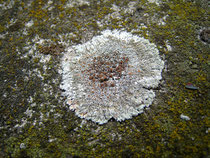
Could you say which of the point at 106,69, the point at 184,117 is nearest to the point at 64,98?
the point at 106,69

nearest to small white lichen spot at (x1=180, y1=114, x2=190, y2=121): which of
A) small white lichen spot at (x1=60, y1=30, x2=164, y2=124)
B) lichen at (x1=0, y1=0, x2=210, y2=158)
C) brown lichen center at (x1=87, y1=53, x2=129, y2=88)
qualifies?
lichen at (x1=0, y1=0, x2=210, y2=158)

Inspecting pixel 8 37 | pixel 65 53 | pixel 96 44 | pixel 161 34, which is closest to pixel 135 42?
pixel 161 34

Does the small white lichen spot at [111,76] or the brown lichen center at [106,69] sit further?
the brown lichen center at [106,69]

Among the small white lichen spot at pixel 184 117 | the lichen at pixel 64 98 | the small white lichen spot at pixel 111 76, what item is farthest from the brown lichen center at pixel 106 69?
the small white lichen spot at pixel 184 117

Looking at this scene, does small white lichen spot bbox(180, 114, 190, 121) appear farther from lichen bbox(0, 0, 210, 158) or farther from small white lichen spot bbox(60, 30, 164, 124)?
small white lichen spot bbox(60, 30, 164, 124)

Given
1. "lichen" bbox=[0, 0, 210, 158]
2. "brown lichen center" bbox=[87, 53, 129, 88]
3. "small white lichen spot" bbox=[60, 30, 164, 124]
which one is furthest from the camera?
"brown lichen center" bbox=[87, 53, 129, 88]

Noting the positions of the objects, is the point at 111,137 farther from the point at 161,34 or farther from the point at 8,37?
the point at 8,37

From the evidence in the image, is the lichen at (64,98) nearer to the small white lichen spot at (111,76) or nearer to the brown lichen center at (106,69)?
the small white lichen spot at (111,76)
